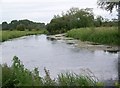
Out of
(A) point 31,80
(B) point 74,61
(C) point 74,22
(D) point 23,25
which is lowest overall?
(D) point 23,25

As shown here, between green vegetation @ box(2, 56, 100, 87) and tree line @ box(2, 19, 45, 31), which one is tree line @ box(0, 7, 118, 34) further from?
green vegetation @ box(2, 56, 100, 87)

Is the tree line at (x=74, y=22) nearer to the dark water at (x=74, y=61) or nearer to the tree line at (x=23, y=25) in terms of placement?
the tree line at (x=23, y=25)

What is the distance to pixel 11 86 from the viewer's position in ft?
20.0

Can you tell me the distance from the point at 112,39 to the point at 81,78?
1719 centimetres

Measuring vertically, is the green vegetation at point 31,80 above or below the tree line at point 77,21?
above

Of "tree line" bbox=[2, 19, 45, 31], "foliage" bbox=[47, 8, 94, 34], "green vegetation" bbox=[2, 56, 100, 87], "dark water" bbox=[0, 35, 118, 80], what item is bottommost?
"tree line" bbox=[2, 19, 45, 31]

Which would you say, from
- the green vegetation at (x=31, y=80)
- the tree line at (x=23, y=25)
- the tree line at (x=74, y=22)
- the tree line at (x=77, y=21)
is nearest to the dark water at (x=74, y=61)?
the green vegetation at (x=31, y=80)

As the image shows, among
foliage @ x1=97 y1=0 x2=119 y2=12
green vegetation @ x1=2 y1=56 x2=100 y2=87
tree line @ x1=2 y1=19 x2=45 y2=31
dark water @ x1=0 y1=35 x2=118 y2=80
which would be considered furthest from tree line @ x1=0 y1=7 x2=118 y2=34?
green vegetation @ x1=2 y1=56 x2=100 y2=87

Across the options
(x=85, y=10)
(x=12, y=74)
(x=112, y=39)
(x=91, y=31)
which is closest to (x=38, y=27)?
(x=85, y=10)

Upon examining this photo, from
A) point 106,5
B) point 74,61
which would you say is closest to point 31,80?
point 74,61

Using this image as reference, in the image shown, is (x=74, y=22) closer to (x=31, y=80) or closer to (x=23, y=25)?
Result: (x=23, y=25)

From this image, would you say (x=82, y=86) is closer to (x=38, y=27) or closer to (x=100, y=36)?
(x=100, y=36)

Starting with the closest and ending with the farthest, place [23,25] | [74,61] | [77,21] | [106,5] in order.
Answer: [74,61]
[106,5]
[77,21]
[23,25]

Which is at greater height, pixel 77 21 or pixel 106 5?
pixel 106 5
